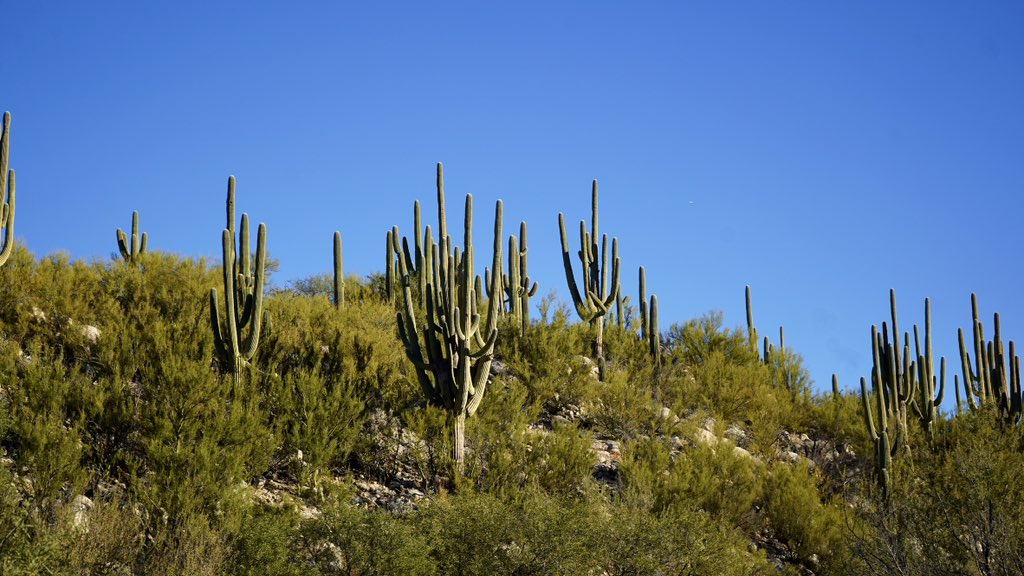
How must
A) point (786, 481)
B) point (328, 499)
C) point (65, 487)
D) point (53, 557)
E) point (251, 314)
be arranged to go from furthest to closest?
1. point (786, 481)
2. point (251, 314)
3. point (328, 499)
4. point (65, 487)
5. point (53, 557)

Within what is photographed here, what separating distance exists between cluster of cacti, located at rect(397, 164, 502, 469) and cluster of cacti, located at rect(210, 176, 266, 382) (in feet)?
7.21

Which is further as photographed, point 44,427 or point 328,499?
point 328,499

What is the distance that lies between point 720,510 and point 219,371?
7807 mm

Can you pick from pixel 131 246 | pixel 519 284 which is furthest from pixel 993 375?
pixel 131 246

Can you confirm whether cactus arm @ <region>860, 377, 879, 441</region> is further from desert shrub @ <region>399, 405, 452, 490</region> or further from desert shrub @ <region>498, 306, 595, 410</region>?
desert shrub @ <region>399, 405, 452, 490</region>

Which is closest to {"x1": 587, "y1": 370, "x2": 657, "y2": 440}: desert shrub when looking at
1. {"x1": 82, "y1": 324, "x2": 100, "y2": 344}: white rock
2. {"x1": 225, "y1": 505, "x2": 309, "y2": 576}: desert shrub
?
{"x1": 225, "y1": 505, "x2": 309, "y2": 576}: desert shrub

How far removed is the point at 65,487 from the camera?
13.3m

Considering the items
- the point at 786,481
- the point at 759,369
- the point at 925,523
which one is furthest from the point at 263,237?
the point at 759,369

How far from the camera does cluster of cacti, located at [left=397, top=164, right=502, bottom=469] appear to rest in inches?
635

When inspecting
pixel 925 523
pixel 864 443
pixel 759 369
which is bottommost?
pixel 925 523

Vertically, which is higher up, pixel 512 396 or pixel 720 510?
pixel 512 396

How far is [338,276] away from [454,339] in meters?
5.94

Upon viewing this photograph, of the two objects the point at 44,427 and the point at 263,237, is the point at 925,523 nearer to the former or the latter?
the point at 263,237

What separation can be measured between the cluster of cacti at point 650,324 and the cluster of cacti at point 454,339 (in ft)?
21.8
